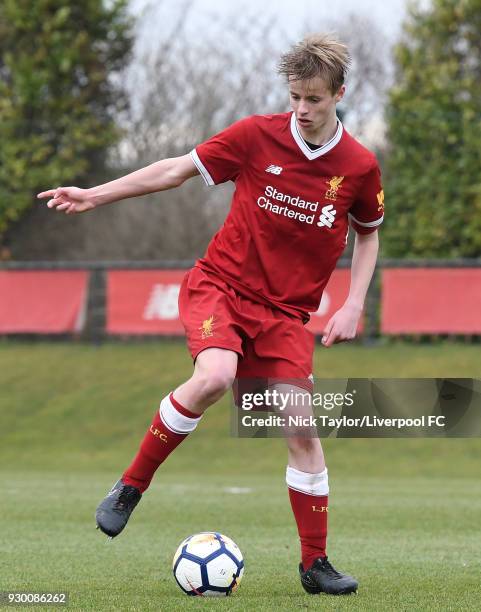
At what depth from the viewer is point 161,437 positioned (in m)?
5.73

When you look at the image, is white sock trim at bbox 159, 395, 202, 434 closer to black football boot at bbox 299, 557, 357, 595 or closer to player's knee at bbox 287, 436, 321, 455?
player's knee at bbox 287, 436, 321, 455

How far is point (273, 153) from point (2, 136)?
17977mm

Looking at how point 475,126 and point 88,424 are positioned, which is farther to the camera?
point 475,126

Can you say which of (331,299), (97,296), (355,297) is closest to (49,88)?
(97,296)

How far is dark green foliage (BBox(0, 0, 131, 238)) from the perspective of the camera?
74.8 ft

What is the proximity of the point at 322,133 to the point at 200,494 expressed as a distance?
22.8 ft

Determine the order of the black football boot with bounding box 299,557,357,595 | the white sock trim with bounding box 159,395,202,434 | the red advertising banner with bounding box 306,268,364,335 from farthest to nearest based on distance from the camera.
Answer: the red advertising banner with bounding box 306,268,364,335 < the white sock trim with bounding box 159,395,202,434 < the black football boot with bounding box 299,557,357,595

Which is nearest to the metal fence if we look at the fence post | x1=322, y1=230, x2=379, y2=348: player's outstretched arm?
the fence post

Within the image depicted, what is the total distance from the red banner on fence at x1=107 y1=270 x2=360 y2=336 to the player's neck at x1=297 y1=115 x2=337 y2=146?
12.9 metres

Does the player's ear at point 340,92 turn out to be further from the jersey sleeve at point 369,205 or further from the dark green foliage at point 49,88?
the dark green foliage at point 49,88

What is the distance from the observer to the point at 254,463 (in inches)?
663

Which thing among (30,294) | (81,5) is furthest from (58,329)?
(81,5)

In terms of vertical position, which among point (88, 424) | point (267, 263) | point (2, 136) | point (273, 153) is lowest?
point (88, 424)

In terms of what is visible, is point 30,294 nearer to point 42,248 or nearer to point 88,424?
point 88,424
